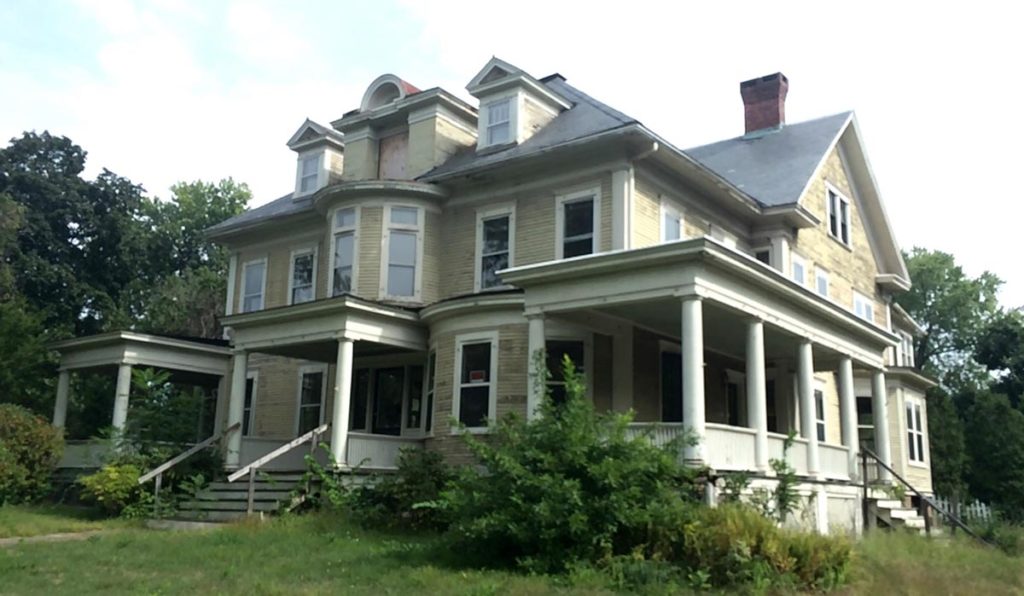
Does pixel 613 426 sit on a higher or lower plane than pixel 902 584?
higher

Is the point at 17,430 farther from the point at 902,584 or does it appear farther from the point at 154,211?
the point at 154,211

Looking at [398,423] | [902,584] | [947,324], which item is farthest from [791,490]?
[947,324]

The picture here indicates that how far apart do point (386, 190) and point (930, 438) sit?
2174 cm

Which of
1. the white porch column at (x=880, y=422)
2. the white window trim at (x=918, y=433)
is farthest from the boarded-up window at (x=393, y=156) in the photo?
the white window trim at (x=918, y=433)

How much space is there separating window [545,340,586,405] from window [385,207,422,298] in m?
4.23

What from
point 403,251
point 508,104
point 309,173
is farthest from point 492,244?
point 309,173

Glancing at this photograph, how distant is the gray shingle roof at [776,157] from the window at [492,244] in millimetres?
6068

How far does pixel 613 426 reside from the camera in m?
12.5

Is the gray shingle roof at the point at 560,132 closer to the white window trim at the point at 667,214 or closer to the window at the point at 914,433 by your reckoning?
the white window trim at the point at 667,214

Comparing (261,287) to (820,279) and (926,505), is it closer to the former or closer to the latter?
(820,279)

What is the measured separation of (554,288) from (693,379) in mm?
3047

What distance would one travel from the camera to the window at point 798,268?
23086mm

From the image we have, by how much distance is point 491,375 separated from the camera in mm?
18375

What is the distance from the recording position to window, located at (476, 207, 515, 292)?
20578 mm
